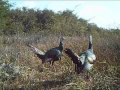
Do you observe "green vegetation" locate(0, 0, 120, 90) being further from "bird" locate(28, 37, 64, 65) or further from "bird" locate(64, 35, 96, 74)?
"bird" locate(28, 37, 64, 65)

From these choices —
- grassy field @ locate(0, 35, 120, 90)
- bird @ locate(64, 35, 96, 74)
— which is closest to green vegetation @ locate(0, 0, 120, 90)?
grassy field @ locate(0, 35, 120, 90)

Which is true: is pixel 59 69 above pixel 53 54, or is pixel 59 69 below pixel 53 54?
below

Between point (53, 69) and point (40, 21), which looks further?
point (40, 21)

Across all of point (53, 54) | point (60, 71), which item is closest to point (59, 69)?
point (60, 71)

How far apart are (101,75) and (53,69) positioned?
192cm

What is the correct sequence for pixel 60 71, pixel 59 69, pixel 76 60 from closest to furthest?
1. pixel 76 60
2. pixel 60 71
3. pixel 59 69

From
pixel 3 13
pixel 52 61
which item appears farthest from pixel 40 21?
pixel 52 61

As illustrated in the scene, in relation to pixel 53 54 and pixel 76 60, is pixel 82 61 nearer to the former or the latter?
pixel 76 60

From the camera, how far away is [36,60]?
1137 centimetres

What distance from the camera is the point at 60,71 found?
9875 mm

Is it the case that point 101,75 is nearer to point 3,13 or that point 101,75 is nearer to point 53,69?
point 53,69

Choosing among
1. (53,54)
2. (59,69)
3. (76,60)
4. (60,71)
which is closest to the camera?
→ (76,60)

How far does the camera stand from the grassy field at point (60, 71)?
8.28 meters

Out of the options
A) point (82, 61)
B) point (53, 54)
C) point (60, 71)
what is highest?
point (53, 54)
